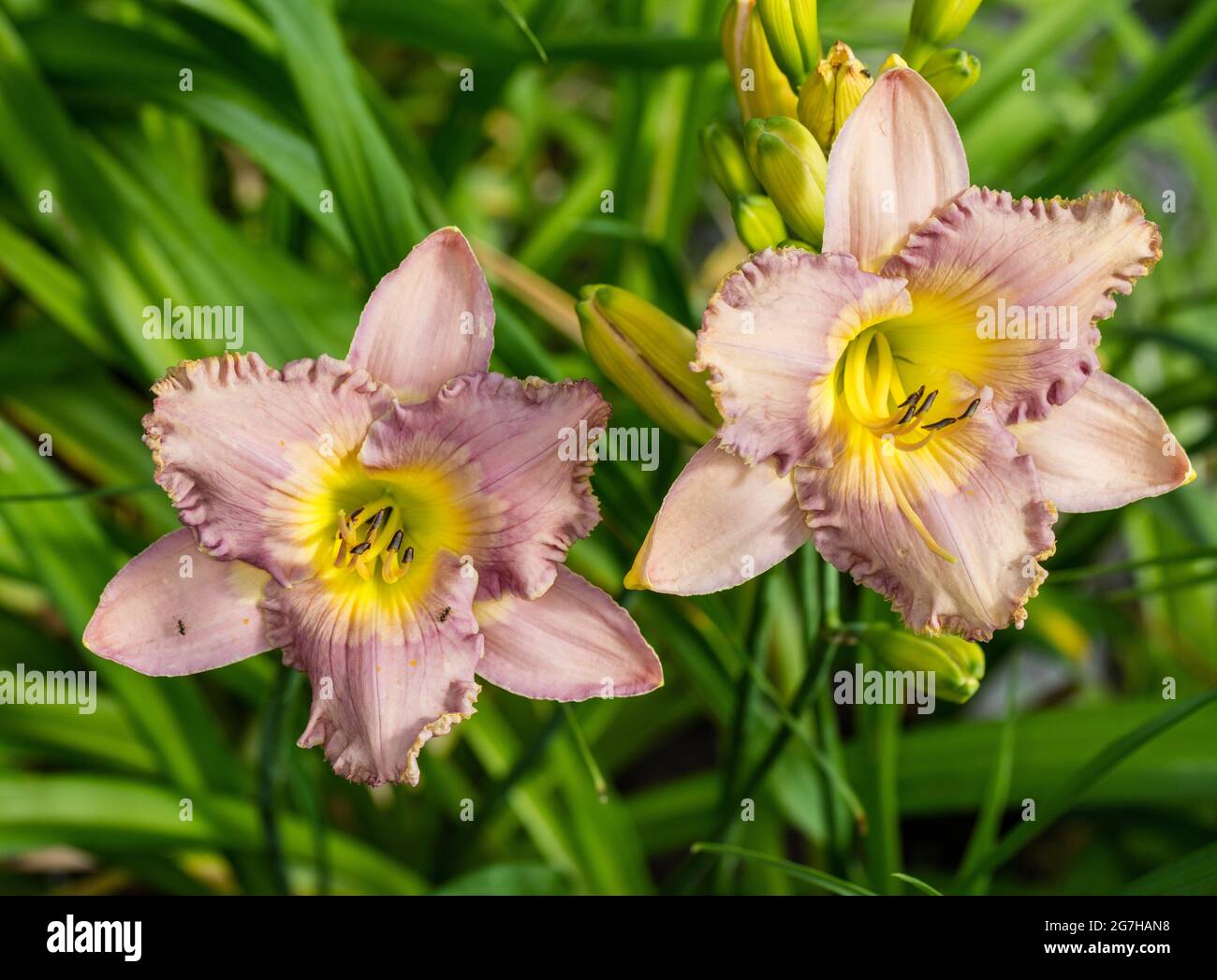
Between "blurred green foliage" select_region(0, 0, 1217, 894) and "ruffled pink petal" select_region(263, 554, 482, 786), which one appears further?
"blurred green foliage" select_region(0, 0, 1217, 894)

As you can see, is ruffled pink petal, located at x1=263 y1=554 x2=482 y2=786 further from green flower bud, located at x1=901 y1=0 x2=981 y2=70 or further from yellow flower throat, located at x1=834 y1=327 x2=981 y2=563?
green flower bud, located at x1=901 y1=0 x2=981 y2=70

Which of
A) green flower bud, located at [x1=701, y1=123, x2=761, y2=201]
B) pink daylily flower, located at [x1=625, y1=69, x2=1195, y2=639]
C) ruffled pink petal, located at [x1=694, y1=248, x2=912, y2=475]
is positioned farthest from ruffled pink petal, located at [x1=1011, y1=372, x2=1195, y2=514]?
green flower bud, located at [x1=701, y1=123, x2=761, y2=201]

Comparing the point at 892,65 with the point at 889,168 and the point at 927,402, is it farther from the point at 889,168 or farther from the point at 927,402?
the point at 927,402

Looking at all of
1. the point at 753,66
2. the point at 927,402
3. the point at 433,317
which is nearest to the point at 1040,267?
the point at 927,402

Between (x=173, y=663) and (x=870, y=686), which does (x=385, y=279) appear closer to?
(x=173, y=663)

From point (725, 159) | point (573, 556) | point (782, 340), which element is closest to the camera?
point (782, 340)

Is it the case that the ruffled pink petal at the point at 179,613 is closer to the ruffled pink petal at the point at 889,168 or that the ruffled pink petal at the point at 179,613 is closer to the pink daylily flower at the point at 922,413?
the pink daylily flower at the point at 922,413

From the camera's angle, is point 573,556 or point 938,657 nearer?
point 938,657

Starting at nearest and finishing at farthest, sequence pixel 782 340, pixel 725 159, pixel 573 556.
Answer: pixel 782 340 < pixel 725 159 < pixel 573 556
